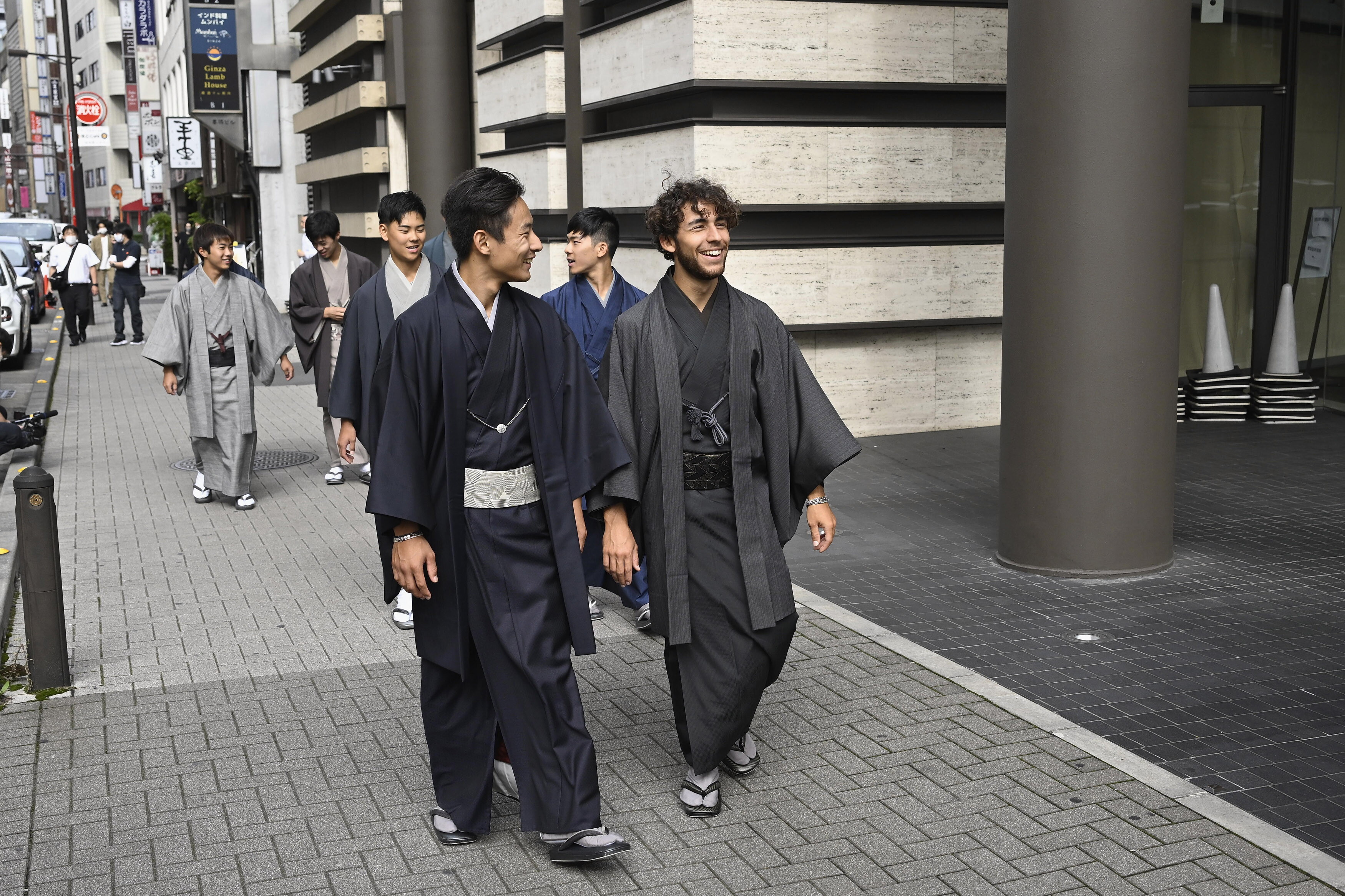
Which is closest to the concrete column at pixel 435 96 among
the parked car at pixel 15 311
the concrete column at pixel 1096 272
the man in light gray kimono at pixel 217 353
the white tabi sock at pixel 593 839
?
the man in light gray kimono at pixel 217 353

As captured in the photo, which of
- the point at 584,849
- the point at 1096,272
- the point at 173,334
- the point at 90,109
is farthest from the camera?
the point at 90,109

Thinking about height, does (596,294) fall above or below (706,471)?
→ above

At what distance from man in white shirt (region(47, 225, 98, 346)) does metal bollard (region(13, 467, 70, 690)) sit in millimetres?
17066

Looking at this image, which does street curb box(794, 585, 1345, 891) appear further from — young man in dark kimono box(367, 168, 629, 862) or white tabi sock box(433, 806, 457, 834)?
white tabi sock box(433, 806, 457, 834)

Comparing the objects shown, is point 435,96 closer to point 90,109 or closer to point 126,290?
point 126,290

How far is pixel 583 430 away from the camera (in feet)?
14.1

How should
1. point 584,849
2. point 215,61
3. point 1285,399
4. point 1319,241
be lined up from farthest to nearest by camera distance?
point 215,61 < point 1319,241 < point 1285,399 < point 584,849

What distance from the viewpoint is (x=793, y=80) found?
10.9 m

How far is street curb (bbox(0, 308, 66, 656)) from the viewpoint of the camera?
699 centimetres

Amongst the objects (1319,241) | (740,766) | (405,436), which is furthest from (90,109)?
(740,766)

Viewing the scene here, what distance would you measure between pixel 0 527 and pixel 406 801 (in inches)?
213

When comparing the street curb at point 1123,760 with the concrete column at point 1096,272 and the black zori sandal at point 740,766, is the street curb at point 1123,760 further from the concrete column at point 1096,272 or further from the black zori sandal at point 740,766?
the concrete column at point 1096,272

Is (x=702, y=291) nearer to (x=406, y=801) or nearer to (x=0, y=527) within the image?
(x=406, y=801)

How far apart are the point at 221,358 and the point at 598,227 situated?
157 inches
